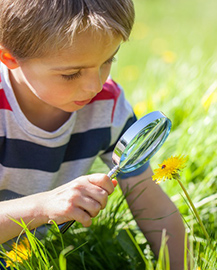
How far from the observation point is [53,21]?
3.54 ft

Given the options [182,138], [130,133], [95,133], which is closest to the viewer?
[130,133]

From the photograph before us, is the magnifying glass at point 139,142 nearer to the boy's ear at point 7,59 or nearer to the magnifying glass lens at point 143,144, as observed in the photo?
the magnifying glass lens at point 143,144

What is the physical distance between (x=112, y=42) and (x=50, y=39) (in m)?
0.15

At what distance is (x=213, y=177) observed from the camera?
1576 mm

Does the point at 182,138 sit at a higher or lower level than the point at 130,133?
lower

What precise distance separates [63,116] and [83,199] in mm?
436

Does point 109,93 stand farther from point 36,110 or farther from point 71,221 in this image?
point 71,221

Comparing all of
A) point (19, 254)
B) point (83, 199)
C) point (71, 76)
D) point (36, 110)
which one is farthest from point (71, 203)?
point (36, 110)

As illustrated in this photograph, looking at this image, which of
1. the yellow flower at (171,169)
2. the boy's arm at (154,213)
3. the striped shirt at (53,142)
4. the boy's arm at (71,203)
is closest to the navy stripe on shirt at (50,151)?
the striped shirt at (53,142)

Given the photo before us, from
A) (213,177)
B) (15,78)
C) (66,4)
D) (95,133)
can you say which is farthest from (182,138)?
(66,4)

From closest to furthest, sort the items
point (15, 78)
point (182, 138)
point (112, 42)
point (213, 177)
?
point (112, 42), point (15, 78), point (213, 177), point (182, 138)

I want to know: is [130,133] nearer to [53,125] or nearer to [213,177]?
[53,125]

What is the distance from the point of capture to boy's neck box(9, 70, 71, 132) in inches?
51.8

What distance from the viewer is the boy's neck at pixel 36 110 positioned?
131 centimetres
